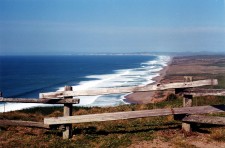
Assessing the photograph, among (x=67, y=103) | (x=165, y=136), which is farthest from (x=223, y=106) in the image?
(x=67, y=103)

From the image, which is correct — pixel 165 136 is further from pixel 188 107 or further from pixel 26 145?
pixel 26 145

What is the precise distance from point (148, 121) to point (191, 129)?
2.27 meters

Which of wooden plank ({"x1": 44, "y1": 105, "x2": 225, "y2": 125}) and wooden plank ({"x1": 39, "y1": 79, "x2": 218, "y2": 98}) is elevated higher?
wooden plank ({"x1": 39, "y1": 79, "x2": 218, "y2": 98})

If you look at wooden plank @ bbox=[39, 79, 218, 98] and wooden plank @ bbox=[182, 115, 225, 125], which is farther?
wooden plank @ bbox=[182, 115, 225, 125]

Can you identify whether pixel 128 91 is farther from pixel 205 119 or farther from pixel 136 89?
pixel 205 119

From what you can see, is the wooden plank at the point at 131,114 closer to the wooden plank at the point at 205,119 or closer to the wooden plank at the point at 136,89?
the wooden plank at the point at 205,119

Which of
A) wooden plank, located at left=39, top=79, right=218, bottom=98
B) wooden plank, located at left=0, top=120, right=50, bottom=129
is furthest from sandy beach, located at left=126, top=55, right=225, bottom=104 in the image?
wooden plank, located at left=0, top=120, right=50, bottom=129

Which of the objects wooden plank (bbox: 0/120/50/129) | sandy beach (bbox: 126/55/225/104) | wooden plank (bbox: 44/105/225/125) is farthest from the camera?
sandy beach (bbox: 126/55/225/104)

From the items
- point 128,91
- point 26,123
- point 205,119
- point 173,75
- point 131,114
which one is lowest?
point 173,75

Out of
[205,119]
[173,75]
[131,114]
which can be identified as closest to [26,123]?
[131,114]

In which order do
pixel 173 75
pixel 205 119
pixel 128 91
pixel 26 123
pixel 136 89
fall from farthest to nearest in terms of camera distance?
pixel 173 75 < pixel 26 123 < pixel 205 119 < pixel 136 89 < pixel 128 91

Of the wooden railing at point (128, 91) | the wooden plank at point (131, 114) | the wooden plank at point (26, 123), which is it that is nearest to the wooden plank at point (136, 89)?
the wooden railing at point (128, 91)

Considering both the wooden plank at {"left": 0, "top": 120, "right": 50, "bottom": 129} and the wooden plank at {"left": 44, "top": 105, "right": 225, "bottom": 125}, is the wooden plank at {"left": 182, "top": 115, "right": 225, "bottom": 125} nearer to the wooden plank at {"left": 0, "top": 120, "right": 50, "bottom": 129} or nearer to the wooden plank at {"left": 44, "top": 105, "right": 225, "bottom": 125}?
the wooden plank at {"left": 44, "top": 105, "right": 225, "bottom": 125}

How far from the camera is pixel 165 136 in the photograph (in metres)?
10.0
